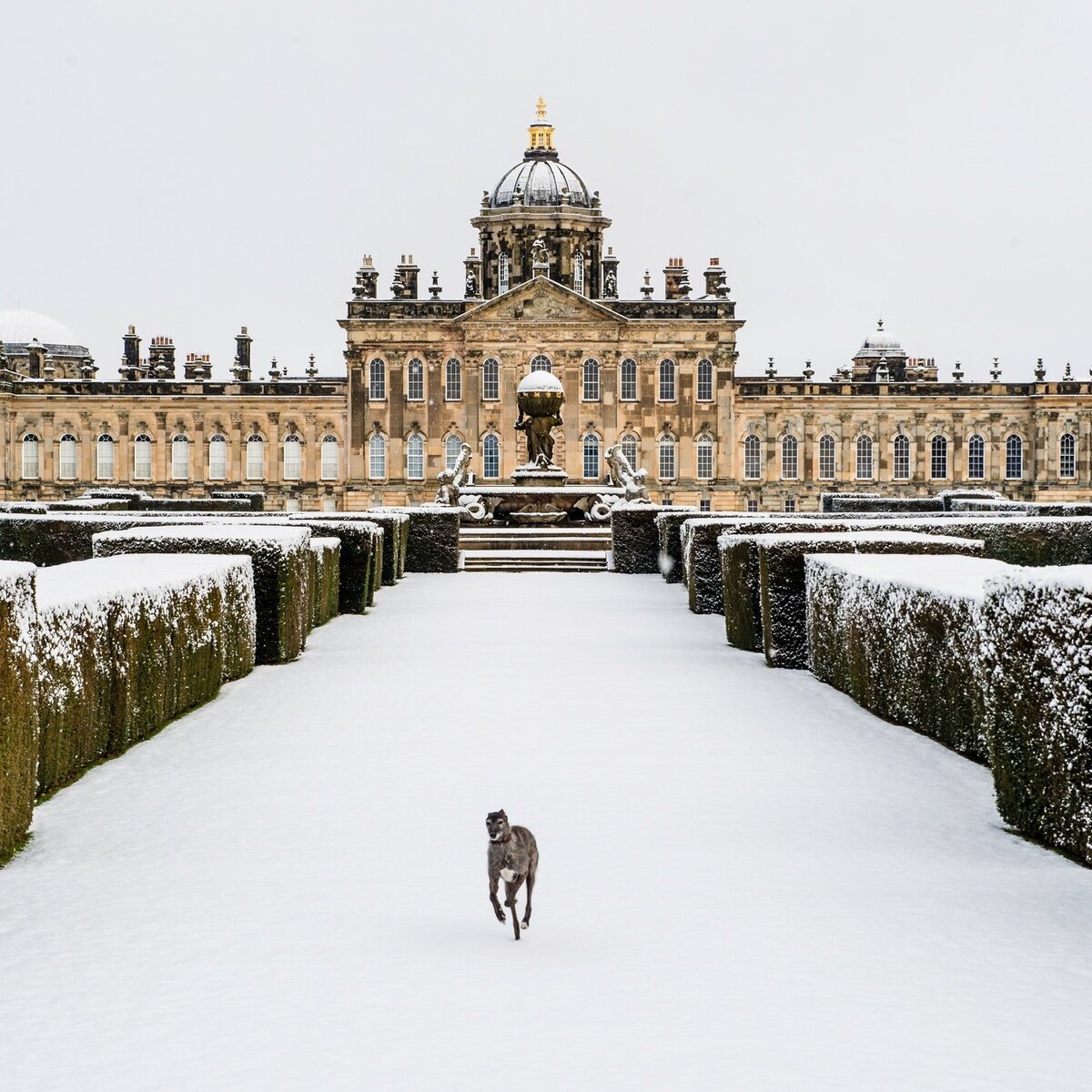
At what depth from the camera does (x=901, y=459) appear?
234 feet

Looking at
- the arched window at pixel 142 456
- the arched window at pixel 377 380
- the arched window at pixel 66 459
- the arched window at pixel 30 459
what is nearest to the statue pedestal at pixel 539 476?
the arched window at pixel 377 380

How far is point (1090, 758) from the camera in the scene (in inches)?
258

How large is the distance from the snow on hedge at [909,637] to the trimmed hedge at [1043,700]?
28 cm

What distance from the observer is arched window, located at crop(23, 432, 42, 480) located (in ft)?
236

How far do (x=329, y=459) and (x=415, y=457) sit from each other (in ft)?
15.5

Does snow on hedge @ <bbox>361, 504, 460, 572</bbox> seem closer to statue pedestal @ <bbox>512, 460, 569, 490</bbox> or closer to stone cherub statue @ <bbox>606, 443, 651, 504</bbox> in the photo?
stone cherub statue @ <bbox>606, 443, 651, 504</bbox>

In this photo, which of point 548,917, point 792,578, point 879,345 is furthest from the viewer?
point 879,345

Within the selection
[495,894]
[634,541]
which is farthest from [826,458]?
[495,894]

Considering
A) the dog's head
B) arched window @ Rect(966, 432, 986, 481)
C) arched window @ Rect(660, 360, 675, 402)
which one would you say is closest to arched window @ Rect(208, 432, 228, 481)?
arched window @ Rect(660, 360, 675, 402)

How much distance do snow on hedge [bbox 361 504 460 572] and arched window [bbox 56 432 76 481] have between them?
151ft

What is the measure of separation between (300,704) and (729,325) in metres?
59.3

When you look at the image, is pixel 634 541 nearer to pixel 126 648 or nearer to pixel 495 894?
pixel 126 648

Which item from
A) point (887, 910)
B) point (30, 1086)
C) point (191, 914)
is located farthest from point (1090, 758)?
point (30, 1086)

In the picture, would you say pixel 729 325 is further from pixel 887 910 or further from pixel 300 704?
pixel 887 910
